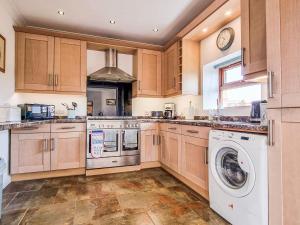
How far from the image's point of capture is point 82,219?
1.68 m

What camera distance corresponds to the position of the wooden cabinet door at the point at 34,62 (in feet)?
9.57

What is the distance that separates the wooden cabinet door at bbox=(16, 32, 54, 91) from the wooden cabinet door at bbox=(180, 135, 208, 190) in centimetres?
243

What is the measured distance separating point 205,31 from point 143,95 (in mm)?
1584

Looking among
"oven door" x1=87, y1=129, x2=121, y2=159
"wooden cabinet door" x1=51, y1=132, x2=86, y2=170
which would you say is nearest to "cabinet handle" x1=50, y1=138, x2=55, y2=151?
"wooden cabinet door" x1=51, y1=132, x2=86, y2=170

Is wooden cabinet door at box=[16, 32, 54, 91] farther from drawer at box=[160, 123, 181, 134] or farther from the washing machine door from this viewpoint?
the washing machine door

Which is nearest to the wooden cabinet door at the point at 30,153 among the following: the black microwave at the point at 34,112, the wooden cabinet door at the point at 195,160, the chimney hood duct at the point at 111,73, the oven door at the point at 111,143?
the black microwave at the point at 34,112

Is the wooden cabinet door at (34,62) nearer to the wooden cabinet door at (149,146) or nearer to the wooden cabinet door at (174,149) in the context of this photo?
the wooden cabinet door at (149,146)

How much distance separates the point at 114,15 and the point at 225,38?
1.71 meters

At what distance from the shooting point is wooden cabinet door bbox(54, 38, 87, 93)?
3129 millimetres

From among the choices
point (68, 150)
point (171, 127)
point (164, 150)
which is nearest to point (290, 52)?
point (171, 127)

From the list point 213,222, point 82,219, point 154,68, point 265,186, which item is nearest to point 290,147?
point 265,186

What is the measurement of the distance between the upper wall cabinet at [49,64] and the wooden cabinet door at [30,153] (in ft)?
2.70

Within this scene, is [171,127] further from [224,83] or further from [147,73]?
[147,73]

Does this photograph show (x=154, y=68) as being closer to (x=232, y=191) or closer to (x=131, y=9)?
(x=131, y=9)
